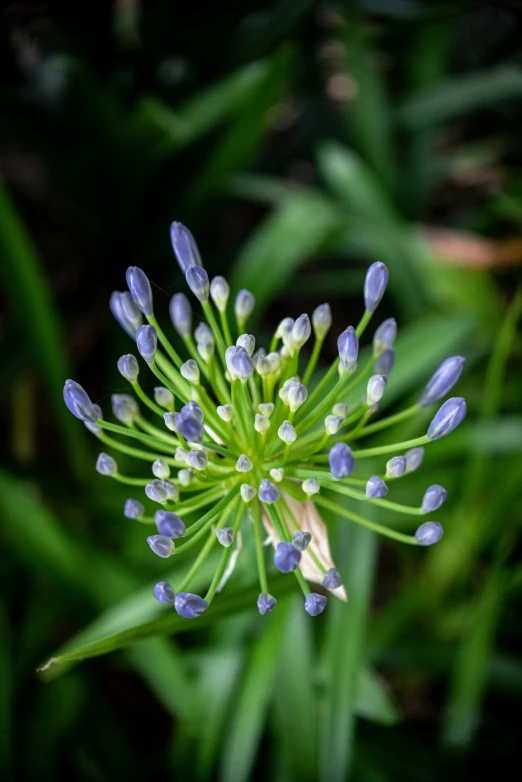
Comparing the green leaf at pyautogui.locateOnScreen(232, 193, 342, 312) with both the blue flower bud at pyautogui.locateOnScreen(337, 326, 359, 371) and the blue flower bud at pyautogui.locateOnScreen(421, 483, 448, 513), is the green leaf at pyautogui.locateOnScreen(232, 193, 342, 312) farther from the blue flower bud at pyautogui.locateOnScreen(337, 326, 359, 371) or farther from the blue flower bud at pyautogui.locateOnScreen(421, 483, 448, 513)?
the blue flower bud at pyautogui.locateOnScreen(421, 483, 448, 513)

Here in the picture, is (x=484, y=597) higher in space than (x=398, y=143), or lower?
lower

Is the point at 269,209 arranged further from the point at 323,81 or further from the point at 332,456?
the point at 332,456

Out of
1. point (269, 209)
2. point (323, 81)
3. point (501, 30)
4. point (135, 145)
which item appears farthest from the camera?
point (269, 209)

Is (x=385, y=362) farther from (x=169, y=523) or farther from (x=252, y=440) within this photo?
(x=169, y=523)

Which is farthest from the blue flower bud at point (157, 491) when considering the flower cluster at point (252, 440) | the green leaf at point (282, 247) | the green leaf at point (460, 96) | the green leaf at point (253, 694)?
the green leaf at point (460, 96)

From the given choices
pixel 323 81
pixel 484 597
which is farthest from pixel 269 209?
pixel 484 597

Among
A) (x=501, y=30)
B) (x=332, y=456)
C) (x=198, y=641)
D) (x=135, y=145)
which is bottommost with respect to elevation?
(x=198, y=641)
